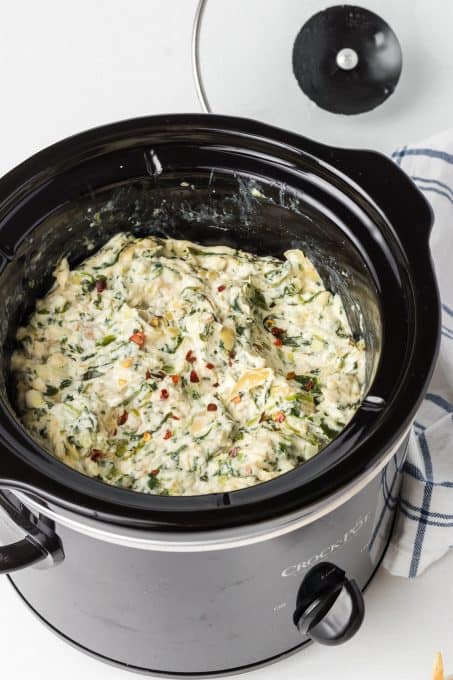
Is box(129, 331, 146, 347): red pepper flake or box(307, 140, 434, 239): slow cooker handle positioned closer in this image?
box(307, 140, 434, 239): slow cooker handle

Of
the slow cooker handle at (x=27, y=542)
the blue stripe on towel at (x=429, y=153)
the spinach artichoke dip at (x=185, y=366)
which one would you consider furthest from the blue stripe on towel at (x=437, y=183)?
the slow cooker handle at (x=27, y=542)

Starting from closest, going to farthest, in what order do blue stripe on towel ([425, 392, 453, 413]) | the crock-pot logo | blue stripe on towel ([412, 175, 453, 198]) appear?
the crock-pot logo
blue stripe on towel ([425, 392, 453, 413])
blue stripe on towel ([412, 175, 453, 198])

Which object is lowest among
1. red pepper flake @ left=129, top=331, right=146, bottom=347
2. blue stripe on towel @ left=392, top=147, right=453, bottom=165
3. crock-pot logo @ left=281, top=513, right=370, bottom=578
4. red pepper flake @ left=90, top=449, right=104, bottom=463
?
crock-pot logo @ left=281, top=513, right=370, bottom=578

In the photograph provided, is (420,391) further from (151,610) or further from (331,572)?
(151,610)

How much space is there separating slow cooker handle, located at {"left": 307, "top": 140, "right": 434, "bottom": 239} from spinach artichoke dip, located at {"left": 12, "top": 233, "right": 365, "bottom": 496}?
21 centimetres

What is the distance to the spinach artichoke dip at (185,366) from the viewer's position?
4.92 feet

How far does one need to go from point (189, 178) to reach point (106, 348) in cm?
30

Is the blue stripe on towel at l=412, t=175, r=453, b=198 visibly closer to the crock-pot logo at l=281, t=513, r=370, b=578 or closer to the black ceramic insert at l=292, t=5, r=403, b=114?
the black ceramic insert at l=292, t=5, r=403, b=114

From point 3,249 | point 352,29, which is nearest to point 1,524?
point 3,249

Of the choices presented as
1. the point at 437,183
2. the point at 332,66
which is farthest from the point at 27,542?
the point at 332,66

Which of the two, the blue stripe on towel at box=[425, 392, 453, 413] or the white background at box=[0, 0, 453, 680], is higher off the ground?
the white background at box=[0, 0, 453, 680]

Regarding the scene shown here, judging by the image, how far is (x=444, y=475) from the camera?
168 centimetres

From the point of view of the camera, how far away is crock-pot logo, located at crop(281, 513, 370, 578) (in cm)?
142

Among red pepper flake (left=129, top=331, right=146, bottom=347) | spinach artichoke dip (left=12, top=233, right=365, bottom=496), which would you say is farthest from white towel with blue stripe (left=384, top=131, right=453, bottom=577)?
red pepper flake (left=129, top=331, right=146, bottom=347)
